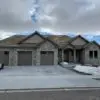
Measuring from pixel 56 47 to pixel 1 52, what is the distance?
8.53 m

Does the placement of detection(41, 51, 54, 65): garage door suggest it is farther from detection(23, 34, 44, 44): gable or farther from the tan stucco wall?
detection(23, 34, 44, 44): gable

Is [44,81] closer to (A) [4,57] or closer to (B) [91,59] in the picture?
(A) [4,57]

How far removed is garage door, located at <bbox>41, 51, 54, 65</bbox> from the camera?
31781 millimetres

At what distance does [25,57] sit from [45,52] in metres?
3.23

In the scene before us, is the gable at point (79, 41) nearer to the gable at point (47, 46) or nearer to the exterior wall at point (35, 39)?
the gable at point (47, 46)

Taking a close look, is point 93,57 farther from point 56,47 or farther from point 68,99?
point 68,99

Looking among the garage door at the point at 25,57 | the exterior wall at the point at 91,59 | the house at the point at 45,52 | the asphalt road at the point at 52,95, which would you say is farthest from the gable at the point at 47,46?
the asphalt road at the point at 52,95

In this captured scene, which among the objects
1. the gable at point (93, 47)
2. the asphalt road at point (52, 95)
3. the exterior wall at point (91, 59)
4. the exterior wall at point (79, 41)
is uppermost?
the exterior wall at point (79, 41)

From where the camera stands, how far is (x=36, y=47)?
103 feet

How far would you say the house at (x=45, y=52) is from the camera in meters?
30.8

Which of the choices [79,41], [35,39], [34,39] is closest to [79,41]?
[79,41]

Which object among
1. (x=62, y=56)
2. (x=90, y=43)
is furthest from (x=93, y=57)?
(x=62, y=56)

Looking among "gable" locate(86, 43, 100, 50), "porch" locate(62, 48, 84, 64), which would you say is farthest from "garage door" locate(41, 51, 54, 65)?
"gable" locate(86, 43, 100, 50)

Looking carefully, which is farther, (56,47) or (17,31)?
(17,31)
